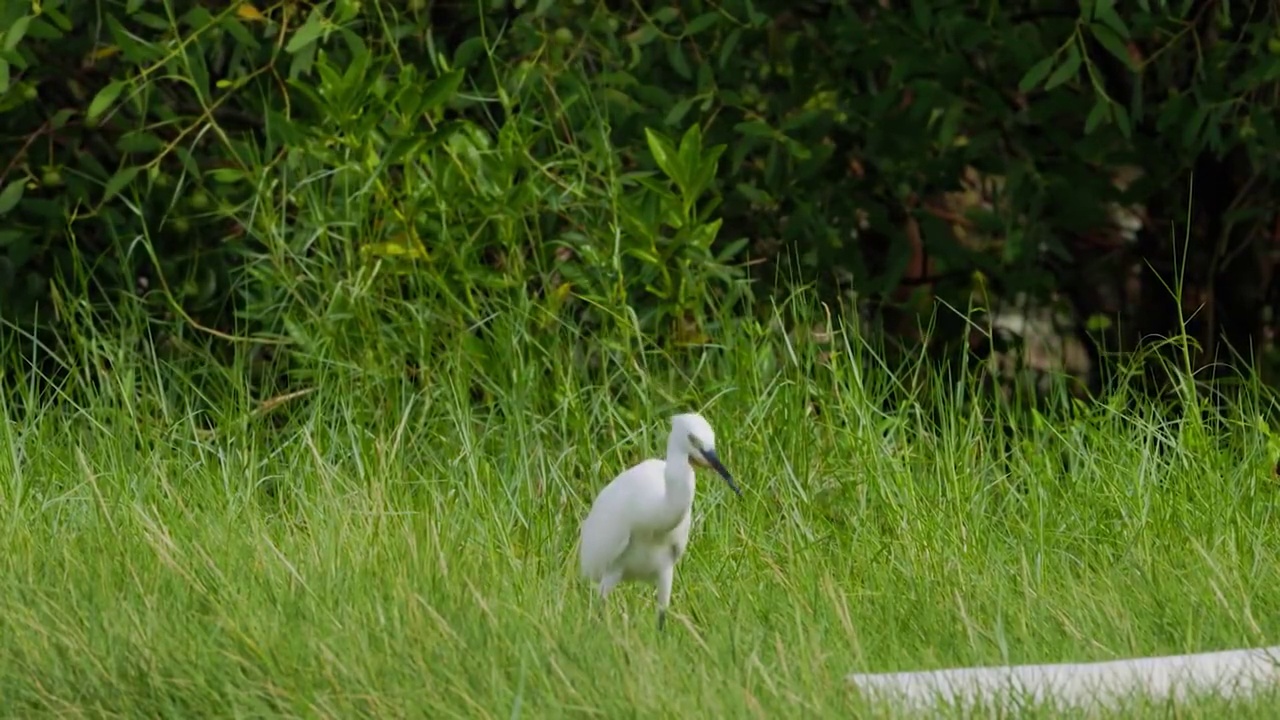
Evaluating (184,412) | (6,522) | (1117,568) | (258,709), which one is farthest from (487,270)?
(258,709)

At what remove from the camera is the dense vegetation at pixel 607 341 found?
335 cm

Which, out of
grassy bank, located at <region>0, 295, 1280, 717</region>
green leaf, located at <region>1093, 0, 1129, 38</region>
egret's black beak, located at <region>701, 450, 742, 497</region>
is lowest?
grassy bank, located at <region>0, 295, 1280, 717</region>

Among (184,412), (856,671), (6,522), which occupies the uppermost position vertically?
(856,671)

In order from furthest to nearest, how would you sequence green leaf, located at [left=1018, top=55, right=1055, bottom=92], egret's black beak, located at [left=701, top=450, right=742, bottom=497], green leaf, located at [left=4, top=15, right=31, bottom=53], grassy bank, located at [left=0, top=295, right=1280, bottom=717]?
green leaf, located at [left=1018, top=55, right=1055, bottom=92]
green leaf, located at [left=4, top=15, right=31, bottom=53]
egret's black beak, located at [left=701, top=450, right=742, bottom=497]
grassy bank, located at [left=0, top=295, right=1280, bottom=717]

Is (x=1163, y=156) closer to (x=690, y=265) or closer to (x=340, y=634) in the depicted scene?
(x=690, y=265)

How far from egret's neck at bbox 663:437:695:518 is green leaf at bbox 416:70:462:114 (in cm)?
Answer: 177

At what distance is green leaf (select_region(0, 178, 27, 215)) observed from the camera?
17.8 ft

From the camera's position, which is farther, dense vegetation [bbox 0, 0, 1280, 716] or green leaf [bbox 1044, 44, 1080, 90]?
green leaf [bbox 1044, 44, 1080, 90]

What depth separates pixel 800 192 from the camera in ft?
18.6

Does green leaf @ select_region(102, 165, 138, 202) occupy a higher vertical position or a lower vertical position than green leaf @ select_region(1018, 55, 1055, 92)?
lower

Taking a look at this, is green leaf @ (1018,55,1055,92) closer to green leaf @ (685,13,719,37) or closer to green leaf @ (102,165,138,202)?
green leaf @ (685,13,719,37)

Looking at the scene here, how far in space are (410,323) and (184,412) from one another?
0.74m

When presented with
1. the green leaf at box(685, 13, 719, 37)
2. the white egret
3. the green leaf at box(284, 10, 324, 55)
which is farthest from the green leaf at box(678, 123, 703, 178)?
the white egret

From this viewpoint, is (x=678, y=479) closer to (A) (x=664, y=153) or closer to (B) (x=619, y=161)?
(A) (x=664, y=153)
